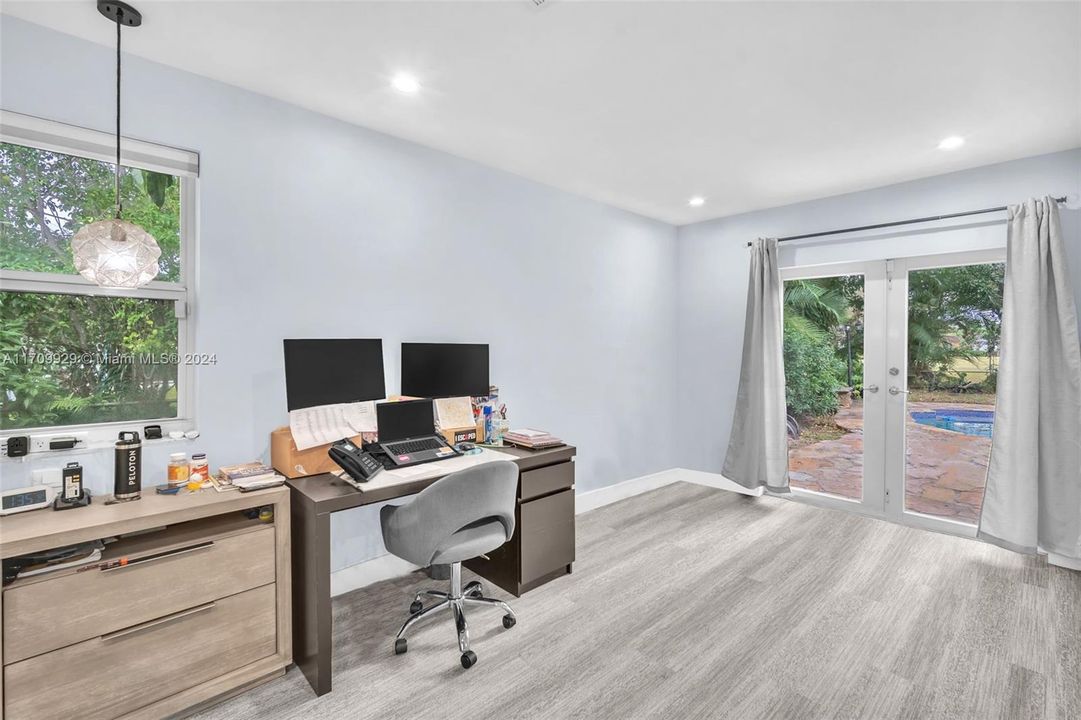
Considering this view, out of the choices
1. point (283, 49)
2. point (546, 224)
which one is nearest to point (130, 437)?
point (283, 49)

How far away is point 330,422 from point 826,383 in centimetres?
390

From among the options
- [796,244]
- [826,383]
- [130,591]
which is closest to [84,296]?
[130,591]

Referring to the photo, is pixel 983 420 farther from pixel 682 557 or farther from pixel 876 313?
pixel 682 557

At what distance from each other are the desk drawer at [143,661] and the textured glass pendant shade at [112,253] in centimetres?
132

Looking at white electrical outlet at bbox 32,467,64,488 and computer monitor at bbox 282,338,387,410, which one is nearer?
white electrical outlet at bbox 32,467,64,488

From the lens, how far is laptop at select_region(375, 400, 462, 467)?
8.52ft

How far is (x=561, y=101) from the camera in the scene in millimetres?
2611

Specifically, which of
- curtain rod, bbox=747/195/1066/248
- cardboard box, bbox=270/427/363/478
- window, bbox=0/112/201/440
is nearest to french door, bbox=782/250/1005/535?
curtain rod, bbox=747/195/1066/248

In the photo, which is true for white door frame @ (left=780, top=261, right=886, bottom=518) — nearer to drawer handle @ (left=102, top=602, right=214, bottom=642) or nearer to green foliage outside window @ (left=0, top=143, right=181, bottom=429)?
drawer handle @ (left=102, top=602, right=214, bottom=642)

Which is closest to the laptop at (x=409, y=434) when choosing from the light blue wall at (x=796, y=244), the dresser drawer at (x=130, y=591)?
the dresser drawer at (x=130, y=591)

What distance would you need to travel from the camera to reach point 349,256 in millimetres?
2854

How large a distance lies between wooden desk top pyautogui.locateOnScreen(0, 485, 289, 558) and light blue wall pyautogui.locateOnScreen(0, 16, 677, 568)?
1.02 ft

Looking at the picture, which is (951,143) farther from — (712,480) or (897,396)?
(712,480)

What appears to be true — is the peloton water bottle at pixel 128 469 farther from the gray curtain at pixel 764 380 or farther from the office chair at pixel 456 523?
the gray curtain at pixel 764 380
